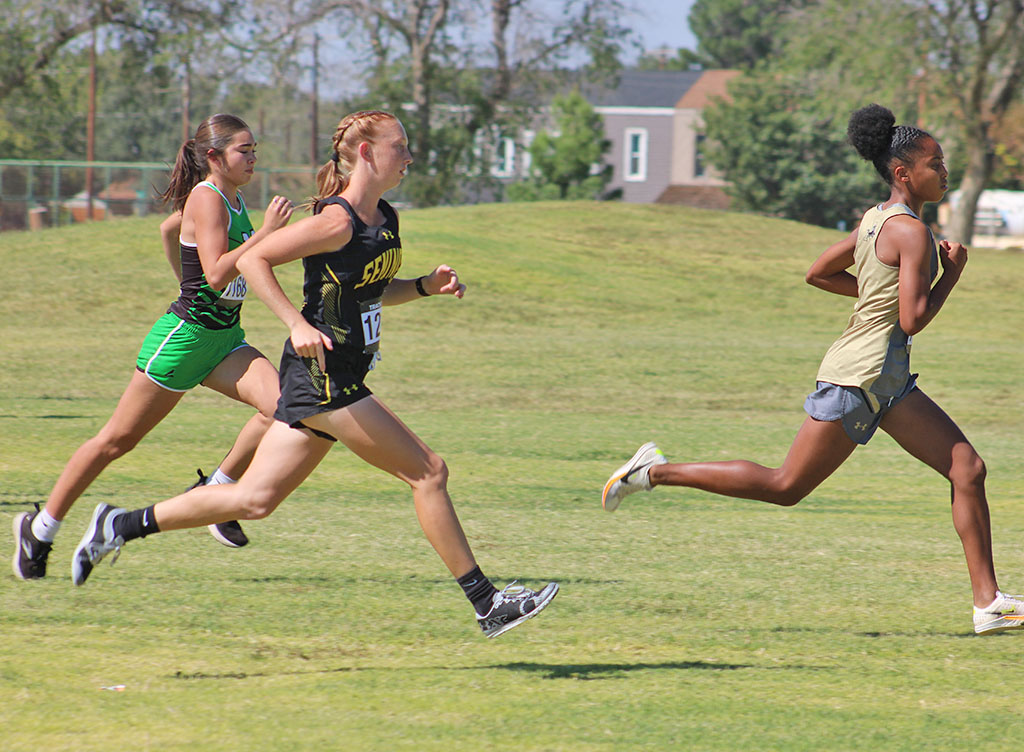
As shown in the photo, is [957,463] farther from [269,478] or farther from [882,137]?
[269,478]

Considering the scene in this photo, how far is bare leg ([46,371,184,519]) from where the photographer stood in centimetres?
584

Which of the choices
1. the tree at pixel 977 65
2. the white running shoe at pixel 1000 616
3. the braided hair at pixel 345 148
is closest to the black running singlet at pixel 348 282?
the braided hair at pixel 345 148

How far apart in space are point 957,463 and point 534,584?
2.05 metres

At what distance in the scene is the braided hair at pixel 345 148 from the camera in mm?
4906

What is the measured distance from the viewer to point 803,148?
2437 inches

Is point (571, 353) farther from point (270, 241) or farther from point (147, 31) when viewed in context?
point (147, 31)

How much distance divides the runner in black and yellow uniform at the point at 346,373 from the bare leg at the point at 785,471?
1070mm

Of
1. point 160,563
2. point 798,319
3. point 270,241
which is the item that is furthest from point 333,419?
point 798,319

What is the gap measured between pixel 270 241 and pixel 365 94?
43.6 meters

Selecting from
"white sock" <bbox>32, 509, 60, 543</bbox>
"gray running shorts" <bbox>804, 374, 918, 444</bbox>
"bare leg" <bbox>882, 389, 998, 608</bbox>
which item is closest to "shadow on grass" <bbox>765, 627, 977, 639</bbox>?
"bare leg" <bbox>882, 389, 998, 608</bbox>

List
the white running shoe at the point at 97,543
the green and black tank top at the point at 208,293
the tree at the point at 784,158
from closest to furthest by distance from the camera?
the white running shoe at the point at 97,543 < the green and black tank top at the point at 208,293 < the tree at the point at 784,158

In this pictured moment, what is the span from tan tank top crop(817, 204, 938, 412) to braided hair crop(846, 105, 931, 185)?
8.6 inches

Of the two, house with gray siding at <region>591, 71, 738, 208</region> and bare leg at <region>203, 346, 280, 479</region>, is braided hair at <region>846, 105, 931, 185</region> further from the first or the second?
house with gray siding at <region>591, 71, 738, 208</region>

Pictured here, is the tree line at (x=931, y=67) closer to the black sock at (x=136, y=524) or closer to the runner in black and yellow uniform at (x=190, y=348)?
the runner in black and yellow uniform at (x=190, y=348)
